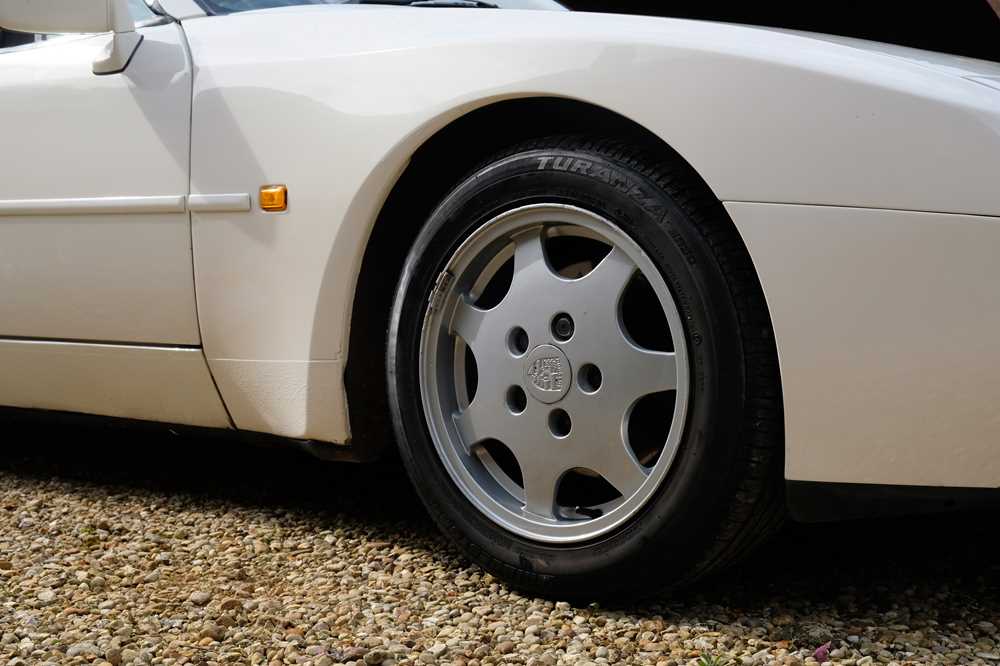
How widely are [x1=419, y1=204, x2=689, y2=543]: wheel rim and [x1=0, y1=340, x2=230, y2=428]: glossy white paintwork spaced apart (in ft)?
2.09

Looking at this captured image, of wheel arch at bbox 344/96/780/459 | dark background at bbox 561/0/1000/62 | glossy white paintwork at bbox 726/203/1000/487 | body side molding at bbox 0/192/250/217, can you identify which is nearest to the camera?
glossy white paintwork at bbox 726/203/1000/487

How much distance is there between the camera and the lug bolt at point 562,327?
7.06ft

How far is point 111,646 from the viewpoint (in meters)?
2.06

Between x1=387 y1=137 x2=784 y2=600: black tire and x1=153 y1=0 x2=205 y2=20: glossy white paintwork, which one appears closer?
x1=387 y1=137 x2=784 y2=600: black tire

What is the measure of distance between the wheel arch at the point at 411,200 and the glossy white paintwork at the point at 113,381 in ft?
1.28

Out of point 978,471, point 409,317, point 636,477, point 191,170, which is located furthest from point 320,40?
point 978,471

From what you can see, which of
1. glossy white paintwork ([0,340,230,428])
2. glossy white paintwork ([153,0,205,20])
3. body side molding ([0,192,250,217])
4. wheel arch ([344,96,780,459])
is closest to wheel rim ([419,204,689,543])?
wheel arch ([344,96,780,459])

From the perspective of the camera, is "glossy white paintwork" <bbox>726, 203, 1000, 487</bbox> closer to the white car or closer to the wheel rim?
the white car

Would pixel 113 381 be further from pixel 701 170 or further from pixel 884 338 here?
pixel 884 338

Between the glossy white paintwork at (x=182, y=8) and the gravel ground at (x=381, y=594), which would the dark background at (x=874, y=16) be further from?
the gravel ground at (x=381, y=594)

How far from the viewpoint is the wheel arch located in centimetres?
221

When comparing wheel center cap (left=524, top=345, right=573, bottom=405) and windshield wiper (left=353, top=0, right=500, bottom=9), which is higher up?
windshield wiper (left=353, top=0, right=500, bottom=9)

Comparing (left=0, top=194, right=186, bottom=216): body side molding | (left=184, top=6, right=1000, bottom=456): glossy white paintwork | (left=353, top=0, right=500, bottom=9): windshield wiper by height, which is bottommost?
(left=0, top=194, right=186, bottom=216): body side molding

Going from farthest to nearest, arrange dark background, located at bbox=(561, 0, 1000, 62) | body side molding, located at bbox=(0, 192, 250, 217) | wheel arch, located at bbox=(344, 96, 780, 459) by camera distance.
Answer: dark background, located at bbox=(561, 0, 1000, 62) → body side molding, located at bbox=(0, 192, 250, 217) → wheel arch, located at bbox=(344, 96, 780, 459)
